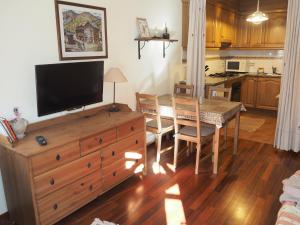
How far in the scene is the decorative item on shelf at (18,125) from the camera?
2.10 m

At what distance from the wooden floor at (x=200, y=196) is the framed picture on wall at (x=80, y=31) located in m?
1.52

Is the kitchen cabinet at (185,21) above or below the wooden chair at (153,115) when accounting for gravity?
above

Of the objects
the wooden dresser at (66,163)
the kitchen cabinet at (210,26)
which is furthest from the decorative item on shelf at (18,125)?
the kitchen cabinet at (210,26)

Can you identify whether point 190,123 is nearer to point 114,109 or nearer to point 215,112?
point 215,112

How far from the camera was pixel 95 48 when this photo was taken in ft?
9.57

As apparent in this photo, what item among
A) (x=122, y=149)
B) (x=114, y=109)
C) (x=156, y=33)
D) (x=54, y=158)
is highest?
(x=156, y=33)

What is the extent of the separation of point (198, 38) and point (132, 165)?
2.26 metres

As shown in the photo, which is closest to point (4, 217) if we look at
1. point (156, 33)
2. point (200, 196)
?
point (200, 196)

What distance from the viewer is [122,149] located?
8.84 feet

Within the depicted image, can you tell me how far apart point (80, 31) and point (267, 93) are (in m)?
4.67

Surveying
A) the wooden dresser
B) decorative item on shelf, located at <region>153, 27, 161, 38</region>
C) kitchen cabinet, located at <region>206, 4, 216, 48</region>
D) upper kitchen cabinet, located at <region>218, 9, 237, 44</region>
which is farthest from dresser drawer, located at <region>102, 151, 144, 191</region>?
upper kitchen cabinet, located at <region>218, 9, 237, 44</region>

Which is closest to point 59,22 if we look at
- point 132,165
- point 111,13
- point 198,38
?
point 111,13

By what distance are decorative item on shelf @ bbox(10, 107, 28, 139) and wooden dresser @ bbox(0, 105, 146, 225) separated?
54 mm

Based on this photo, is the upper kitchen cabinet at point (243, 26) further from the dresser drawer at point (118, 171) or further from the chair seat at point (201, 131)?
the dresser drawer at point (118, 171)
